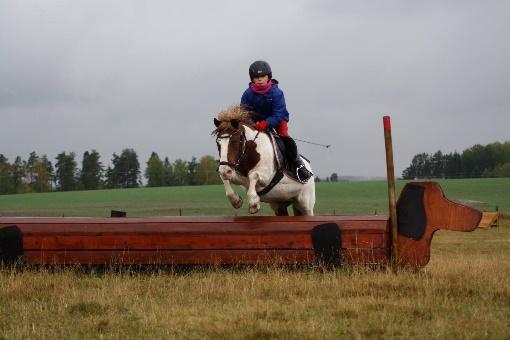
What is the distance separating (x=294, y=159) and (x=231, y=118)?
1.36m

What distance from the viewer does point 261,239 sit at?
7.95 metres

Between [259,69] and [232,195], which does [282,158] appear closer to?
[232,195]

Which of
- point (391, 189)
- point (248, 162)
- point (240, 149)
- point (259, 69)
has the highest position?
point (259, 69)

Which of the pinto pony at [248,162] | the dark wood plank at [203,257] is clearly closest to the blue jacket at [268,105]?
the pinto pony at [248,162]

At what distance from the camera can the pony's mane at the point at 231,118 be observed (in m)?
8.56

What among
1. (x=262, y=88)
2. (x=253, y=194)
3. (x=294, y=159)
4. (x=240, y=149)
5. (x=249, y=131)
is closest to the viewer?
(x=240, y=149)

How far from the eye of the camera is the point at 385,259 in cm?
795

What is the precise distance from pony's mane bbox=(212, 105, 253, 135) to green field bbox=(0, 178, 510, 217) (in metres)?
35.6

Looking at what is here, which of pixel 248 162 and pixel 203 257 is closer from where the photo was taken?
pixel 203 257

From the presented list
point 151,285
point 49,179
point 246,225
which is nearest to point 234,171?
point 246,225

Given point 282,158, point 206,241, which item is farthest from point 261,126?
point 206,241

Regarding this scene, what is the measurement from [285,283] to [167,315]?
168 centimetres

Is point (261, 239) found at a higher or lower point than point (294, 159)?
lower

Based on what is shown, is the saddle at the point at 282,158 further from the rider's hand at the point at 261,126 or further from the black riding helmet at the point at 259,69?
the black riding helmet at the point at 259,69
